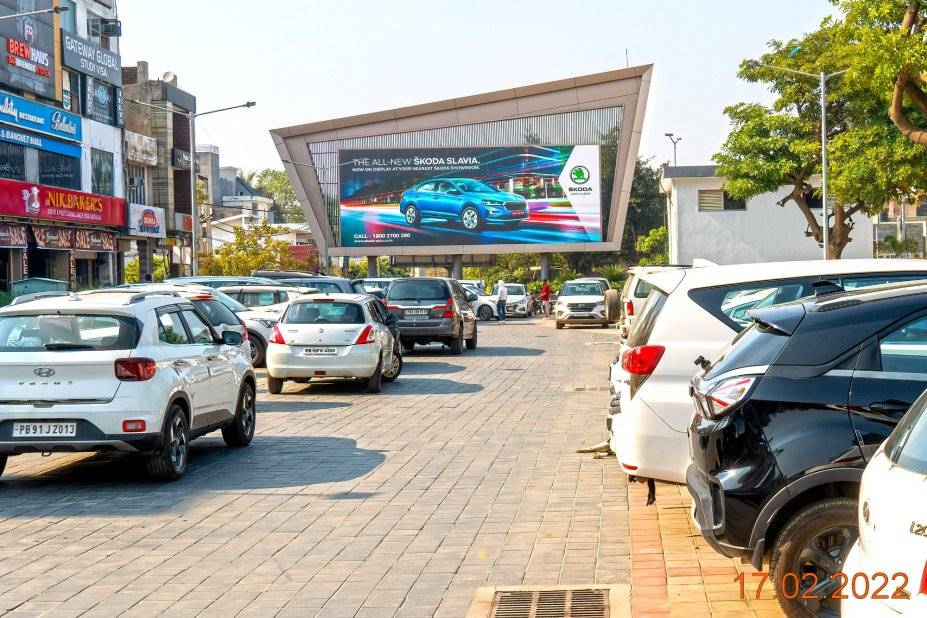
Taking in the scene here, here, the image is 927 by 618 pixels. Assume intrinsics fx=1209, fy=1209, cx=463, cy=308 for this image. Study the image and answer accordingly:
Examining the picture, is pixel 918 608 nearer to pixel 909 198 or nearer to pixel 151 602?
pixel 151 602

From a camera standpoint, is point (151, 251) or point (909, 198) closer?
point (909, 198)

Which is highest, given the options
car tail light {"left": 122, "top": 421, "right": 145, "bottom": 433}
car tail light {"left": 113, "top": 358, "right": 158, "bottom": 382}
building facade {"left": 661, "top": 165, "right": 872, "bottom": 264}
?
building facade {"left": 661, "top": 165, "right": 872, "bottom": 264}

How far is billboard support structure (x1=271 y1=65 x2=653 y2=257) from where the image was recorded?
208 ft

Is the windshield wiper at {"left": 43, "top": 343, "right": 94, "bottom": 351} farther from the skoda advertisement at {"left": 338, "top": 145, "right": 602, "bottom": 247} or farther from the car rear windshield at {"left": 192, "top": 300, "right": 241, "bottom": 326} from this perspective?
the skoda advertisement at {"left": 338, "top": 145, "right": 602, "bottom": 247}

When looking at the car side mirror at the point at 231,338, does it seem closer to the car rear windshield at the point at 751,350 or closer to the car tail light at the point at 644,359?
the car tail light at the point at 644,359

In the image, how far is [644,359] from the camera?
7969 millimetres

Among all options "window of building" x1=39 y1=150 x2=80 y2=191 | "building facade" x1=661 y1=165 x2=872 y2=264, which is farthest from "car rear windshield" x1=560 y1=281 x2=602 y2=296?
"window of building" x1=39 y1=150 x2=80 y2=191

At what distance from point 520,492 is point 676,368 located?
243 cm

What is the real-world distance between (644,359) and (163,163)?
181ft

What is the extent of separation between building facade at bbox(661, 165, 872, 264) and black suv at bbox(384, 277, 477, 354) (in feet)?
103

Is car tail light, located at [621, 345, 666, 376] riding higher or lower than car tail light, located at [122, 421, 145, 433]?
higher

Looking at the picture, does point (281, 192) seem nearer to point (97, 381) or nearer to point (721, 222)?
point (721, 222)

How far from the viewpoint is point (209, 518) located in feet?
29.3

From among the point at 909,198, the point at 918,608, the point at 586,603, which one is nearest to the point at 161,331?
the point at 586,603
